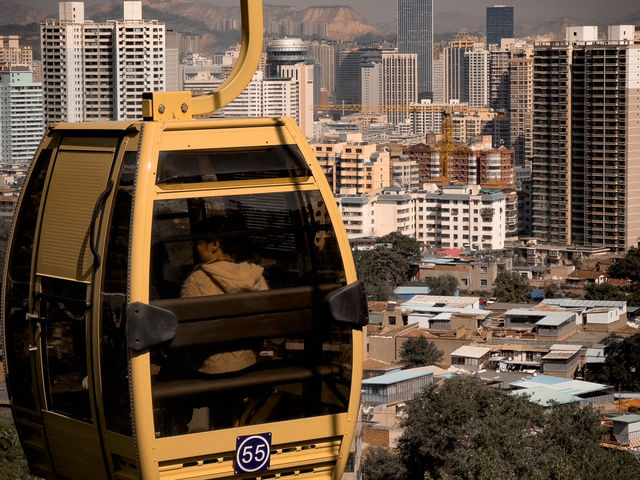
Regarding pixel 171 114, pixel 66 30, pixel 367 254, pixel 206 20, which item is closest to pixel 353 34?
pixel 206 20

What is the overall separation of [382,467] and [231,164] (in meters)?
9.26

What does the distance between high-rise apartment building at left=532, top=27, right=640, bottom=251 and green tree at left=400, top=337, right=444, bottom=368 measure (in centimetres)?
1604

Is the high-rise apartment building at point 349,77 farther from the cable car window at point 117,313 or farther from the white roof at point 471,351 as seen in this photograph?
the cable car window at point 117,313

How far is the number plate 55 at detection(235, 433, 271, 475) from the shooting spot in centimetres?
188

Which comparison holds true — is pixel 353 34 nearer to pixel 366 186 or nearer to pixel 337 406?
pixel 366 186

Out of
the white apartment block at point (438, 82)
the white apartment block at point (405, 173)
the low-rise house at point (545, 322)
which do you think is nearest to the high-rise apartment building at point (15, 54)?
the white apartment block at point (405, 173)

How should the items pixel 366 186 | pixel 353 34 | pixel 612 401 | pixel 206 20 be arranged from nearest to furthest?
pixel 612 401 → pixel 366 186 → pixel 206 20 → pixel 353 34

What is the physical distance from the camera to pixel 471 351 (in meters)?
16.1

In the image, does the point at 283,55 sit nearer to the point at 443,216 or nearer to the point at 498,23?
the point at 443,216

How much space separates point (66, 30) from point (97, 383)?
118 ft

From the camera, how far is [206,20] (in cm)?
7988

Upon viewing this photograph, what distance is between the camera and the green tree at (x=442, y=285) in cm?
2388

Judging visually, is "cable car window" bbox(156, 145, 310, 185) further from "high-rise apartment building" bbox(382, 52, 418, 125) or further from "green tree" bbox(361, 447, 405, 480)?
"high-rise apartment building" bbox(382, 52, 418, 125)

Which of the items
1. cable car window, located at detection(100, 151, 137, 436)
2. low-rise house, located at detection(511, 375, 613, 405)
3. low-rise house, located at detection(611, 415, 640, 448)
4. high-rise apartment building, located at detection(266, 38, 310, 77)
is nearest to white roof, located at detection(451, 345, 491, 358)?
low-rise house, located at detection(511, 375, 613, 405)
